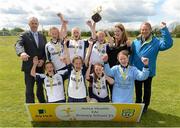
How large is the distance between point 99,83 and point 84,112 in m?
0.71

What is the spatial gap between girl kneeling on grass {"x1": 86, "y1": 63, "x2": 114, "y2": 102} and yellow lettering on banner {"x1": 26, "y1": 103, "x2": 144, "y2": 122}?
49 centimetres

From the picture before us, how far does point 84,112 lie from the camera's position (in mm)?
6797

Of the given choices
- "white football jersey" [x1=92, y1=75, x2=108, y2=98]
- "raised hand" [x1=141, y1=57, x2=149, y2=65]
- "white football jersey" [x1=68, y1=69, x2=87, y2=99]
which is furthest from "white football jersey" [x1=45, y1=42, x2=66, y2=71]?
"raised hand" [x1=141, y1=57, x2=149, y2=65]

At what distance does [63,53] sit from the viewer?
717cm

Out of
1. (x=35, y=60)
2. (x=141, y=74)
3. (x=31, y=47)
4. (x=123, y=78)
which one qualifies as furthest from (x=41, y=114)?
(x=141, y=74)

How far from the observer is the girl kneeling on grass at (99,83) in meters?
7.15

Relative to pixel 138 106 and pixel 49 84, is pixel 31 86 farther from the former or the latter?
pixel 138 106

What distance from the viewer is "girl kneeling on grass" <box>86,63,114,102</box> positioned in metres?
7.15

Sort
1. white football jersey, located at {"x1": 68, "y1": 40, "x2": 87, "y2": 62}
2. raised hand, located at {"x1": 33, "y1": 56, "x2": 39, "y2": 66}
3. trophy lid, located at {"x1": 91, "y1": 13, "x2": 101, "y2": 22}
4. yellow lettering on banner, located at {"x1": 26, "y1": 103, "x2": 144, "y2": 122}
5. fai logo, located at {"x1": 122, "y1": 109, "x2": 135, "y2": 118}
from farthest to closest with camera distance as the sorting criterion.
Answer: trophy lid, located at {"x1": 91, "y1": 13, "x2": 101, "y2": 22}, white football jersey, located at {"x1": 68, "y1": 40, "x2": 87, "y2": 62}, raised hand, located at {"x1": 33, "y1": 56, "x2": 39, "y2": 66}, fai logo, located at {"x1": 122, "y1": 109, "x2": 135, "y2": 118}, yellow lettering on banner, located at {"x1": 26, "y1": 103, "x2": 144, "y2": 122}

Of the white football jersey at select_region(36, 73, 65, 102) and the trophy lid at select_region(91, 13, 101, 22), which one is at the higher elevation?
the trophy lid at select_region(91, 13, 101, 22)

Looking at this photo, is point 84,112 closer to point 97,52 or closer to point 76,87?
point 76,87

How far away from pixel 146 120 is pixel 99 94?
107 centimetres

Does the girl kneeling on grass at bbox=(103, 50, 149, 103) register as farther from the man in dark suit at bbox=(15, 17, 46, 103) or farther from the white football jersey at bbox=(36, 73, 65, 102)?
the man in dark suit at bbox=(15, 17, 46, 103)

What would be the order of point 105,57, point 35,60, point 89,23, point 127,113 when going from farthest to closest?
point 89,23
point 35,60
point 105,57
point 127,113
